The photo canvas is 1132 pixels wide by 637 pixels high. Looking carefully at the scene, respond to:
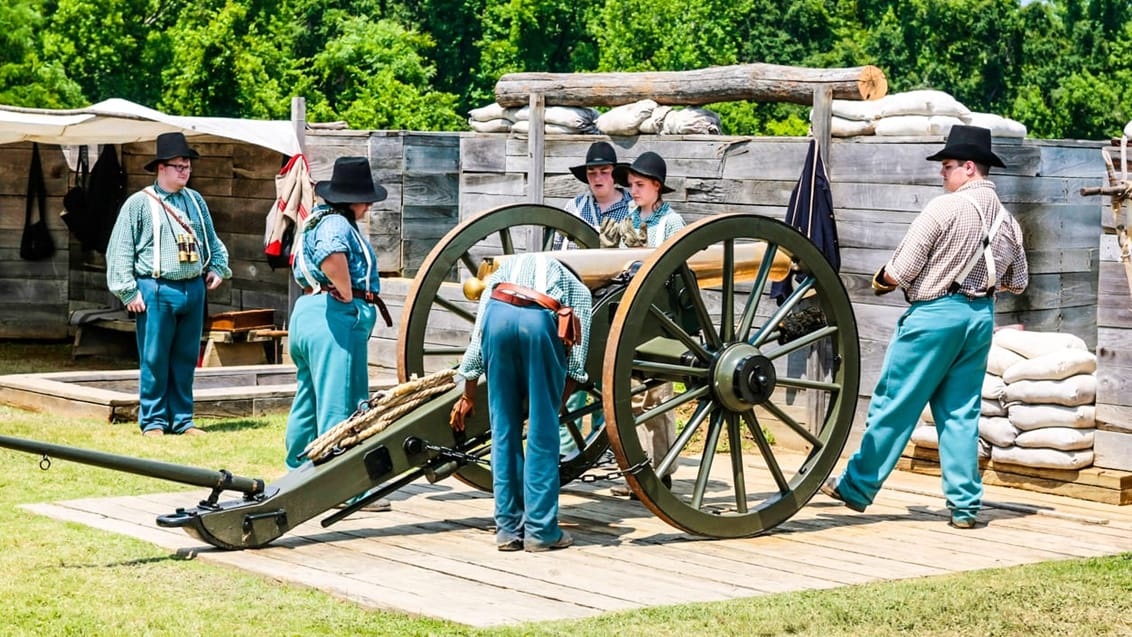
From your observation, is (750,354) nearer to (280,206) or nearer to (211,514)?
(211,514)

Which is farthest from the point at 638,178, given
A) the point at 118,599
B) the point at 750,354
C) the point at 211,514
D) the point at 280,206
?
the point at 280,206

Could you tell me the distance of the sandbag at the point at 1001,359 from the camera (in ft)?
28.1

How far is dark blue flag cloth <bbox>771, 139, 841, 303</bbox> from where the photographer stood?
947 centimetres

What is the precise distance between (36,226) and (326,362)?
9.87 metres

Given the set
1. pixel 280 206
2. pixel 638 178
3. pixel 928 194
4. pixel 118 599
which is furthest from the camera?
pixel 280 206

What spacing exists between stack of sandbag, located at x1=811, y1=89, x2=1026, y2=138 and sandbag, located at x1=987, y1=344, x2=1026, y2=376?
4.18 feet

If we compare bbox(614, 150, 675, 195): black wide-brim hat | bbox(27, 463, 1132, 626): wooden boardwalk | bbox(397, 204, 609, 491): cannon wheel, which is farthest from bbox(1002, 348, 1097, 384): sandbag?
bbox(397, 204, 609, 491): cannon wheel

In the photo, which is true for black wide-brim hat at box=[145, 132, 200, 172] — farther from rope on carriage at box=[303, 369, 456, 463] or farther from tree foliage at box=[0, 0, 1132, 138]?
tree foliage at box=[0, 0, 1132, 138]

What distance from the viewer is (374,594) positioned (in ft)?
19.0

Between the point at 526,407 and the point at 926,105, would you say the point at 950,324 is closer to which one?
the point at 526,407

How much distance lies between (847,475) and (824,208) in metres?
2.37

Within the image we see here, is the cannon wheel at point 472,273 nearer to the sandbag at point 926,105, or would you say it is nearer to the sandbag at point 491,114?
the sandbag at point 926,105

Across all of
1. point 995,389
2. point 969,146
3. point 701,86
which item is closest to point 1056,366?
point 995,389

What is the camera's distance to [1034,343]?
8.59 metres
